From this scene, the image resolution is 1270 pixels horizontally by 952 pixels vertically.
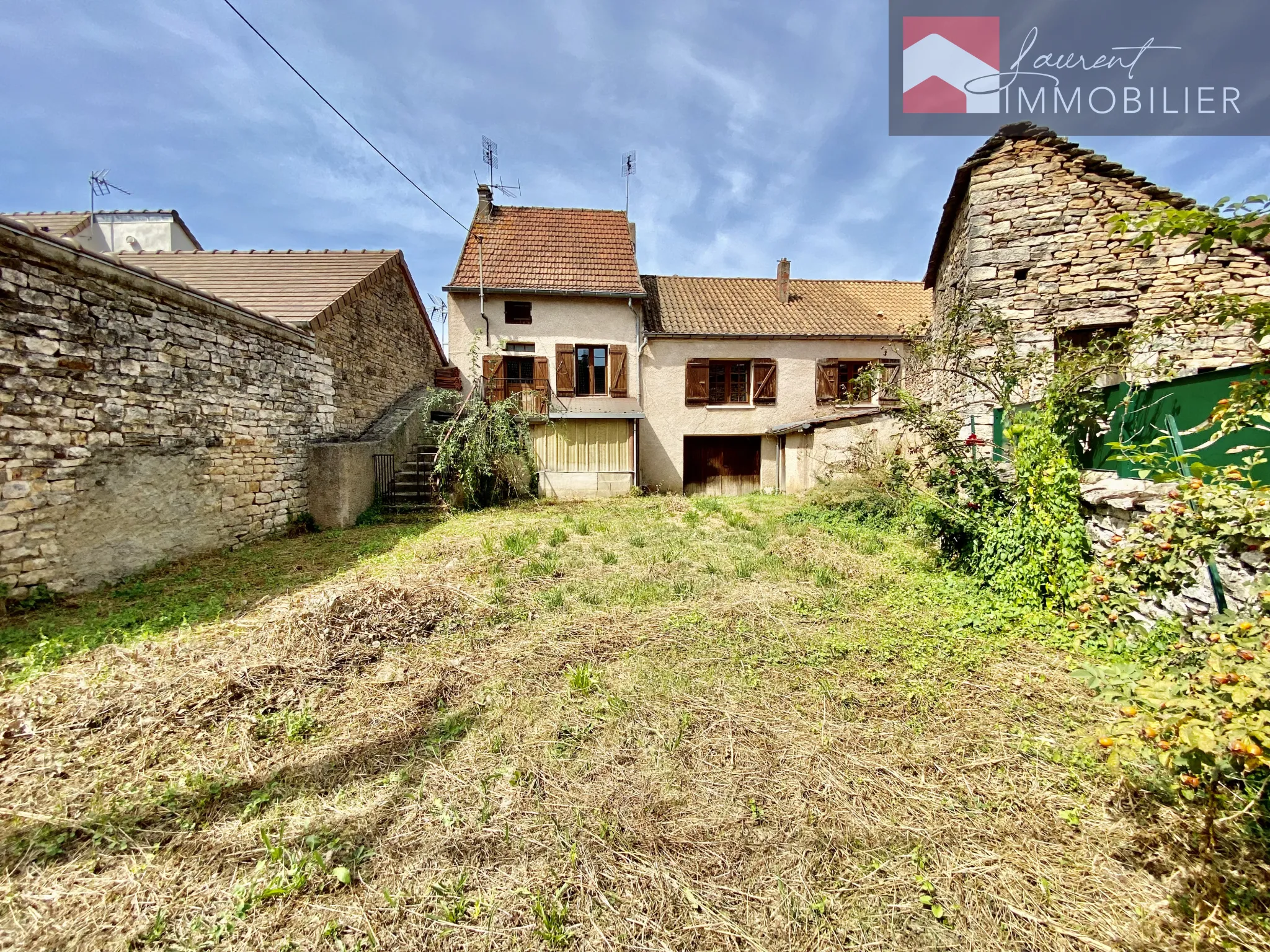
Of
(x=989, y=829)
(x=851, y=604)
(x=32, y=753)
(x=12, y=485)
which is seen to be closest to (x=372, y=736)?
(x=32, y=753)

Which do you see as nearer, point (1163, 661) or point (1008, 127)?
point (1163, 661)

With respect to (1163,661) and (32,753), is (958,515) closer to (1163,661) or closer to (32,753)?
(1163,661)

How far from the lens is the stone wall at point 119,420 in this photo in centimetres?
435

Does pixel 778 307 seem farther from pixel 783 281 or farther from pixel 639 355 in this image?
pixel 639 355

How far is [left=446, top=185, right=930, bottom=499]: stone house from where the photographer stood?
1258 centimetres

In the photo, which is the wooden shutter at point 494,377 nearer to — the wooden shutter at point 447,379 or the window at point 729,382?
the wooden shutter at point 447,379

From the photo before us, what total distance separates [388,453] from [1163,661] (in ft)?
37.9

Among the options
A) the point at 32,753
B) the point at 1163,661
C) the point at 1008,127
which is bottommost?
the point at 32,753

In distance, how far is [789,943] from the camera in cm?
166

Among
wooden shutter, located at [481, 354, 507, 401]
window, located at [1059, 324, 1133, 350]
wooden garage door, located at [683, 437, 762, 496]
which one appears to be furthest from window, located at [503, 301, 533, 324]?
window, located at [1059, 324, 1133, 350]

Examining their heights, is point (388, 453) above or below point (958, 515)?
above

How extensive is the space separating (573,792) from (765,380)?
12.9 metres

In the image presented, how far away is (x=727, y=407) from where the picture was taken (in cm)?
1373

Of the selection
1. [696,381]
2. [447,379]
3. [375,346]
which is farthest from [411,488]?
[696,381]
